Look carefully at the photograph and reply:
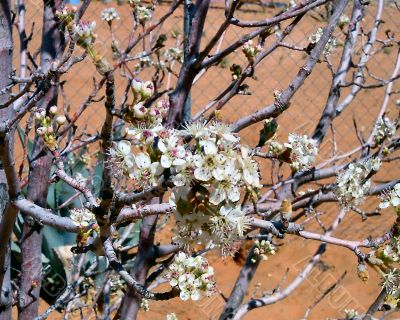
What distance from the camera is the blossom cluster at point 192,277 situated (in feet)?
3.33

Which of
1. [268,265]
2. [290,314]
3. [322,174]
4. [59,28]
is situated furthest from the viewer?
[268,265]

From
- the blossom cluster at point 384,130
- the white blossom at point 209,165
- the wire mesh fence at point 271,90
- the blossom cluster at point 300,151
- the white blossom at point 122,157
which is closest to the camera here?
the white blossom at point 209,165

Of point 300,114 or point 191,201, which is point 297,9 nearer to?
point 191,201

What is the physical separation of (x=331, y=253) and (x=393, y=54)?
297 inches

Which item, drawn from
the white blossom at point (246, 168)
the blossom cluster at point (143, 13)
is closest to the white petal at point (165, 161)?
the white blossom at point (246, 168)

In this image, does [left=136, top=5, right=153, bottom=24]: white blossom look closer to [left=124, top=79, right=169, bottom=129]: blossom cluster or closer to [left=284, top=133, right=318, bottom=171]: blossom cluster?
[left=284, top=133, right=318, bottom=171]: blossom cluster

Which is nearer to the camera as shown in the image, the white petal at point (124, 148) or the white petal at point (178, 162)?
the white petal at point (178, 162)

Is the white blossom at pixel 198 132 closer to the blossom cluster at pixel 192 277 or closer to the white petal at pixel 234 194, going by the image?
the white petal at pixel 234 194

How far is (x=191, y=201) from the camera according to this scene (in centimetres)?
83

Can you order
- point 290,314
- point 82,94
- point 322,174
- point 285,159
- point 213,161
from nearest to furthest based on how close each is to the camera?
point 213,161, point 285,159, point 322,174, point 290,314, point 82,94

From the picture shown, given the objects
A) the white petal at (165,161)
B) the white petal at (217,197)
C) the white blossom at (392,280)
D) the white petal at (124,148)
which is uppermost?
the white petal at (124,148)

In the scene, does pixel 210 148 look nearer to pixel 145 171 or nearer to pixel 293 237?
pixel 145 171

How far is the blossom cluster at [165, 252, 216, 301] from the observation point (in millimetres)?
1014

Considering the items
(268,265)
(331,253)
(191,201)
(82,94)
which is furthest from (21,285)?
(82,94)
